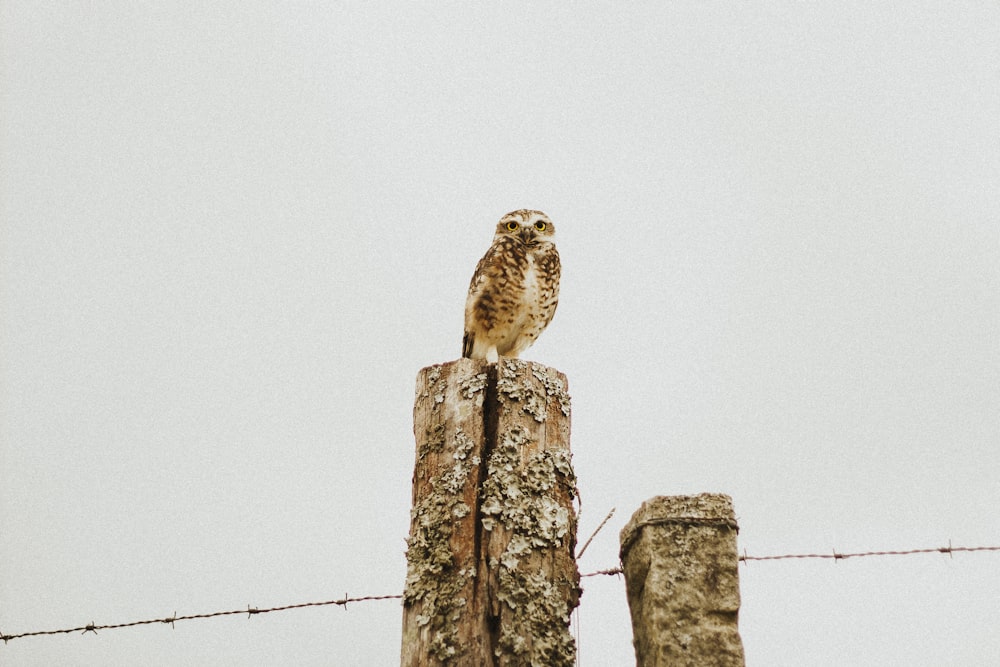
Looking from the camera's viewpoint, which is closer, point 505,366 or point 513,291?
point 505,366

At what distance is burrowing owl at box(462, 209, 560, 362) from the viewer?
464 centimetres

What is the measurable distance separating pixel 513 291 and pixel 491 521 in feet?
8.49

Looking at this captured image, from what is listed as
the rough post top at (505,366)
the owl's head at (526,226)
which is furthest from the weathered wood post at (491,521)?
the owl's head at (526,226)

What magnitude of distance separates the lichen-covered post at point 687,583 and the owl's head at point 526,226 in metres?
3.04

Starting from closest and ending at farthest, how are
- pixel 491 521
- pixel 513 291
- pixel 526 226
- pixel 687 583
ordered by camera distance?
pixel 687 583 < pixel 491 521 < pixel 513 291 < pixel 526 226

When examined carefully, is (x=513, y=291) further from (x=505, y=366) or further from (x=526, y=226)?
(x=505, y=366)

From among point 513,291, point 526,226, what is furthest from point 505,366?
point 526,226

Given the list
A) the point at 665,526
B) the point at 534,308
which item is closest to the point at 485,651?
the point at 665,526

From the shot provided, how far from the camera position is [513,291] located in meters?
4.65

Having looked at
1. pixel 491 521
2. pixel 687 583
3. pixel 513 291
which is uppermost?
pixel 513 291

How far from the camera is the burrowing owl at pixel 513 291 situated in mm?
4641

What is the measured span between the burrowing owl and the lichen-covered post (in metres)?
2.48

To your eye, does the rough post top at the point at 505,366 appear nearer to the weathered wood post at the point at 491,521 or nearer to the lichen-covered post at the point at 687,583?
the weathered wood post at the point at 491,521

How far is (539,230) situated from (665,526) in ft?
10.5
